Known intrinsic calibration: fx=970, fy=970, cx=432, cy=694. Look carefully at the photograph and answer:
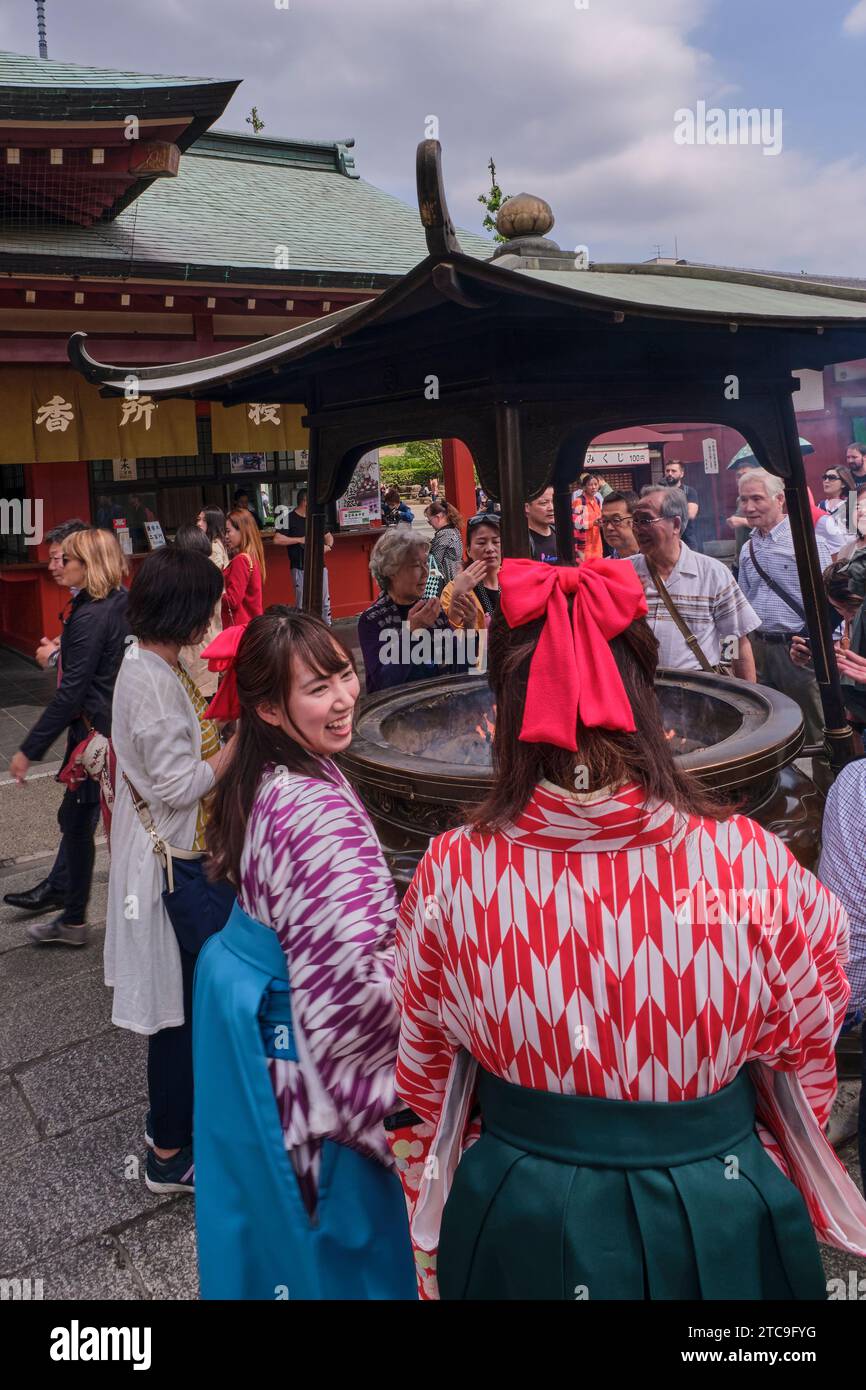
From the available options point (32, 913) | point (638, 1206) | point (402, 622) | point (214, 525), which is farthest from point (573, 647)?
point (214, 525)

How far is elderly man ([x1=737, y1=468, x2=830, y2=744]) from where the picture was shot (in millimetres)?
5258

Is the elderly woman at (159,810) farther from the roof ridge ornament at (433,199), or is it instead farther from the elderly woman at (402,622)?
the elderly woman at (402,622)

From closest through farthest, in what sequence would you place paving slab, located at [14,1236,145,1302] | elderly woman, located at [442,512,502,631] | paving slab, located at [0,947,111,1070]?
paving slab, located at [14,1236,145,1302] < paving slab, located at [0,947,111,1070] < elderly woman, located at [442,512,502,631]

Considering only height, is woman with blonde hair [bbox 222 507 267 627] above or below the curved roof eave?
below

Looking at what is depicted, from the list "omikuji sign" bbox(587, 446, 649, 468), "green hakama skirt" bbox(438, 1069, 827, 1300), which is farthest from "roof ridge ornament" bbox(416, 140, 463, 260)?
"omikuji sign" bbox(587, 446, 649, 468)

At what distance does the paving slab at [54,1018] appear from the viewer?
12.3 feet

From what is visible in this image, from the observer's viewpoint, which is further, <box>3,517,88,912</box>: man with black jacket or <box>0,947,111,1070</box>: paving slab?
<box>3,517,88,912</box>: man with black jacket

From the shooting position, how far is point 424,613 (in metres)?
4.47

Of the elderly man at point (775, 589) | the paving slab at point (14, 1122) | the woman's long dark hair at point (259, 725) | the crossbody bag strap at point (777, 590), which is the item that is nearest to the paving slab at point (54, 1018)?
the paving slab at point (14, 1122)

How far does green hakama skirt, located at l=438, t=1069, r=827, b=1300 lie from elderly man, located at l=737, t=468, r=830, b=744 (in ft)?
13.4

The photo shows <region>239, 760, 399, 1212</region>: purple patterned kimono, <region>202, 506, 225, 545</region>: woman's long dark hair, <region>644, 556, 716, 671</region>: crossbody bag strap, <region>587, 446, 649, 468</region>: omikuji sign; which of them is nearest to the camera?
<region>239, 760, 399, 1212</region>: purple patterned kimono

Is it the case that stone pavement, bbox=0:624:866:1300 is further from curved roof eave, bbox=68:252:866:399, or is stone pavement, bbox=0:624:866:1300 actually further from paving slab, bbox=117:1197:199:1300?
curved roof eave, bbox=68:252:866:399

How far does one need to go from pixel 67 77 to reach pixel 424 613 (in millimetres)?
7350
